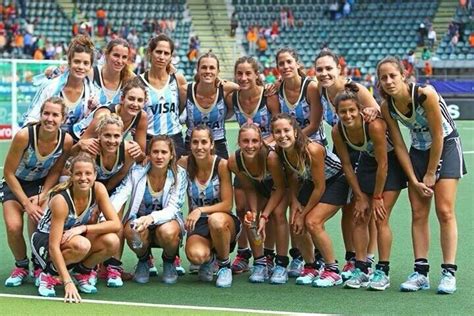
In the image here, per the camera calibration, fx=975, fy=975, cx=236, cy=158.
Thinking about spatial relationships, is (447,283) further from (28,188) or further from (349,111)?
(28,188)

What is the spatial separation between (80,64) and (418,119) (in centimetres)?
241

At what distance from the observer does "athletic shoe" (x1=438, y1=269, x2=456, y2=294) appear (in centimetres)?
641

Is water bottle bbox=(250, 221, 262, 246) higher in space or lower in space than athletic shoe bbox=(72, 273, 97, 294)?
higher

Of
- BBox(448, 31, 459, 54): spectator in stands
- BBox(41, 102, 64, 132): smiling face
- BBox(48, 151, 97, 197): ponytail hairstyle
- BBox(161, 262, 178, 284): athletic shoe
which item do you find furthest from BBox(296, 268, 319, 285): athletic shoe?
BBox(448, 31, 459, 54): spectator in stands

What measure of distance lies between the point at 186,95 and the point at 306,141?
1278 mm

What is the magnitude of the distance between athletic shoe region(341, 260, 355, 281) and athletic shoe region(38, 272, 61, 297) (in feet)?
6.60

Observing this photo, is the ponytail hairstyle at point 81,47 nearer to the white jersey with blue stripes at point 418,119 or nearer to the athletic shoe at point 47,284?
the athletic shoe at point 47,284

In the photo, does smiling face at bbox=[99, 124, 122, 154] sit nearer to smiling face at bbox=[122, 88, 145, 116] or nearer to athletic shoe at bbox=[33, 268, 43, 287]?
smiling face at bbox=[122, 88, 145, 116]

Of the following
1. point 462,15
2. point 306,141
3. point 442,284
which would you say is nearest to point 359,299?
point 442,284

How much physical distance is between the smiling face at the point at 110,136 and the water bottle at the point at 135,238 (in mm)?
547

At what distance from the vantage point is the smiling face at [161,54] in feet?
24.1

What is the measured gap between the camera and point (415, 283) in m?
6.52

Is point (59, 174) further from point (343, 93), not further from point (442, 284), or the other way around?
point (442, 284)

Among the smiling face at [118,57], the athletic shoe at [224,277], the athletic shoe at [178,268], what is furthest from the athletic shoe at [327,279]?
the smiling face at [118,57]
